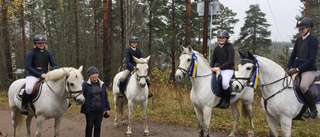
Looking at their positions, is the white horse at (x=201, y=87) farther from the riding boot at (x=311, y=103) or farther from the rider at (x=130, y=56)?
the rider at (x=130, y=56)

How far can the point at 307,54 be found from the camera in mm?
3754

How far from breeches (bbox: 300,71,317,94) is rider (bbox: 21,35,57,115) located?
5116 mm

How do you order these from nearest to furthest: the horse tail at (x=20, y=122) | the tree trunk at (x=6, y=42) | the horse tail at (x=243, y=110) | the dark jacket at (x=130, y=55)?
the horse tail at (x=20, y=122) < the horse tail at (x=243, y=110) < the dark jacket at (x=130, y=55) < the tree trunk at (x=6, y=42)

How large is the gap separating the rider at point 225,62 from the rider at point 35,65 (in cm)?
399

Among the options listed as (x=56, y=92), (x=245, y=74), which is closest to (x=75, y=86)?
(x=56, y=92)

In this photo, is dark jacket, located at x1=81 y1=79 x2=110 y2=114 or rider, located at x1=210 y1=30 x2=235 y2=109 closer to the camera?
dark jacket, located at x1=81 y1=79 x2=110 y2=114

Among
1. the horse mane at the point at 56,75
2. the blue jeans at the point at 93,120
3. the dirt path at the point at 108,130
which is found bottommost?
the dirt path at the point at 108,130

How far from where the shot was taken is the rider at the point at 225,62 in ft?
15.3

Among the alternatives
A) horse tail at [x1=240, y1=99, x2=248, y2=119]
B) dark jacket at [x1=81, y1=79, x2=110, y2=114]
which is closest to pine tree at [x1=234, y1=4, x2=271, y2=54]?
horse tail at [x1=240, y1=99, x2=248, y2=119]

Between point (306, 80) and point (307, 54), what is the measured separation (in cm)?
51

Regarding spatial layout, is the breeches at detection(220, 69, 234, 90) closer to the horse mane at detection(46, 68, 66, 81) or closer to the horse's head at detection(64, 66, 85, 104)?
the horse's head at detection(64, 66, 85, 104)

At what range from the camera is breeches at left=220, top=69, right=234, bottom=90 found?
15.0 feet

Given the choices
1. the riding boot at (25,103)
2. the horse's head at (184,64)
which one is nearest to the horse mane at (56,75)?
the riding boot at (25,103)

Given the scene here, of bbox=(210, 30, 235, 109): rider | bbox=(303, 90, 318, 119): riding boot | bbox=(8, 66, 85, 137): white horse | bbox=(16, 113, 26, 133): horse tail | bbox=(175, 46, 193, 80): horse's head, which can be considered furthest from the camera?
bbox=(16, 113, 26, 133): horse tail
